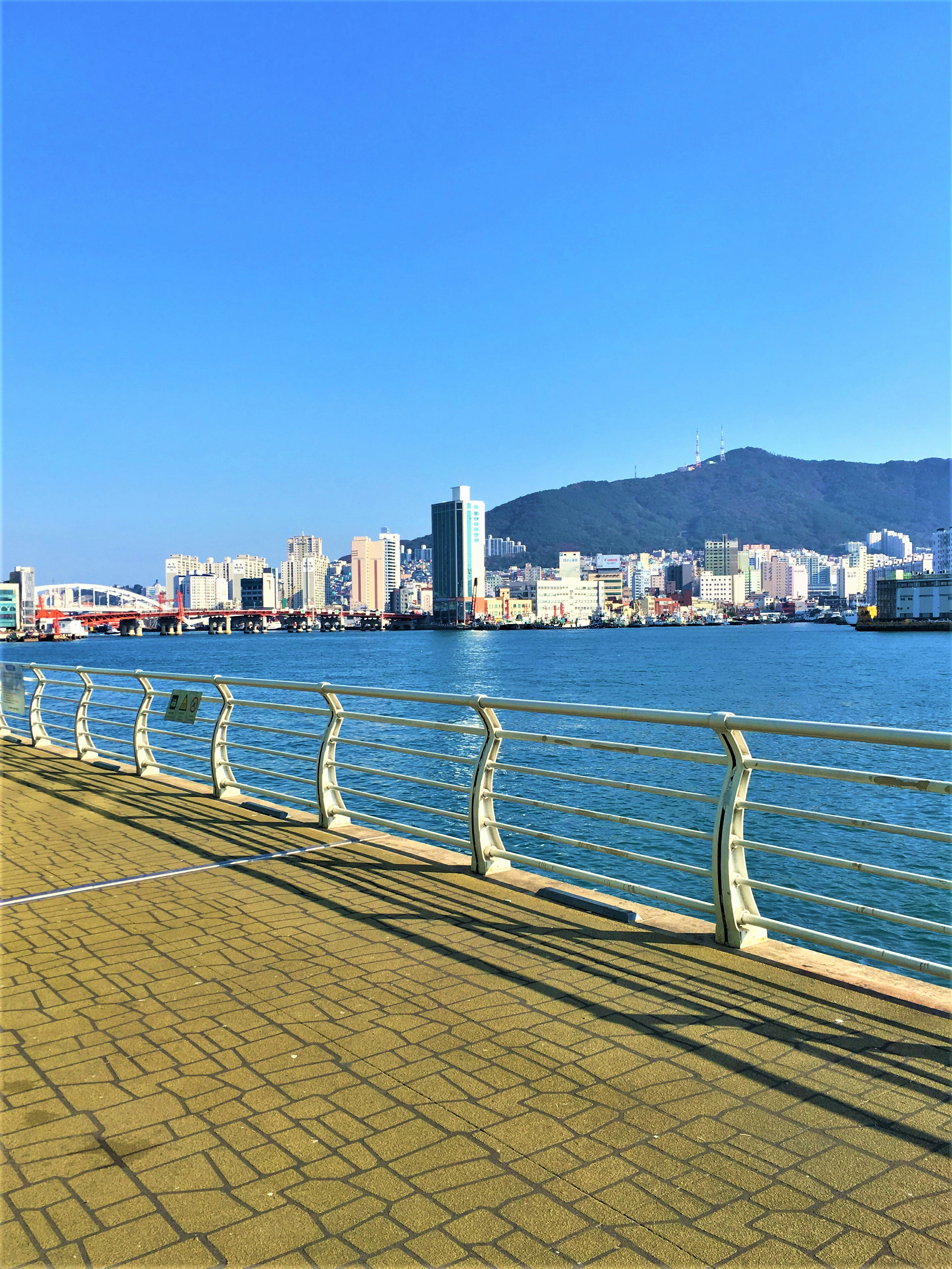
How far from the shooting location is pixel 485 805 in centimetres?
652

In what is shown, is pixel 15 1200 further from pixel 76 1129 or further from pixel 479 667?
pixel 479 667

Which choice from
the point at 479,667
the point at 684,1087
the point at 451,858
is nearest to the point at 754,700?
the point at 479,667

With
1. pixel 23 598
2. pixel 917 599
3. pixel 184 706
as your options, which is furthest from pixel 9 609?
pixel 184 706

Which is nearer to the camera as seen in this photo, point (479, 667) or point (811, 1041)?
point (811, 1041)

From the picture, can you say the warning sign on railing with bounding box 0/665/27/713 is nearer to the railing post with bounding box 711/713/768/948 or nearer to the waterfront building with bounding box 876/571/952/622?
the railing post with bounding box 711/713/768/948

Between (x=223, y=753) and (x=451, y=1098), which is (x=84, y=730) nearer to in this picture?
(x=223, y=753)

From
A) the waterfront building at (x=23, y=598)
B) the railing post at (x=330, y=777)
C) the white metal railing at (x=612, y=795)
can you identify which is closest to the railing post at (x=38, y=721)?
the white metal railing at (x=612, y=795)

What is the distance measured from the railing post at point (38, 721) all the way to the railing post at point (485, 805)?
1071 cm

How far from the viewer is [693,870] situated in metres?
5.25

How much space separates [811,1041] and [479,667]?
73.6m

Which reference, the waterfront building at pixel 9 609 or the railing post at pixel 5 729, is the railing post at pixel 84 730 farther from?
the waterfront building at pixel 9 609

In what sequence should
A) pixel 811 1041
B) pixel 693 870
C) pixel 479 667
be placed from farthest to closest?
pixel 479 667
pixel 693 870
pixel 811 1041

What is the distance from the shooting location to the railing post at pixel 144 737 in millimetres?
11219

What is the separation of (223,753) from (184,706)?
965mm
